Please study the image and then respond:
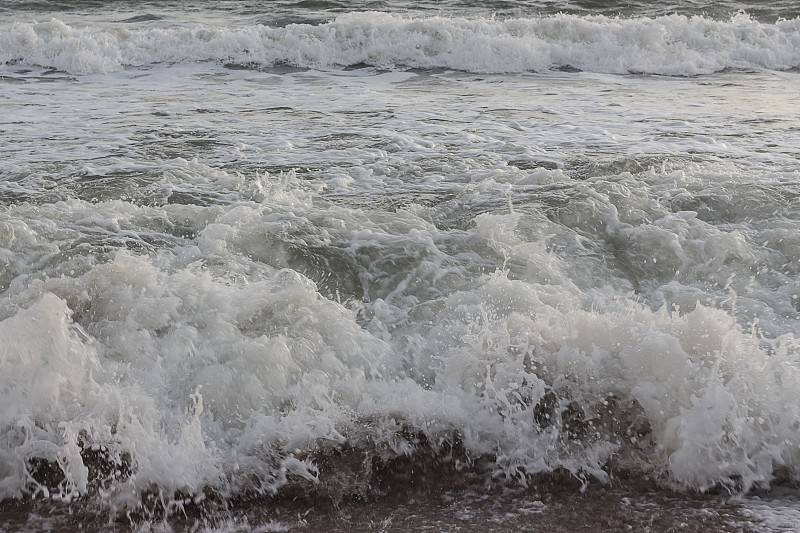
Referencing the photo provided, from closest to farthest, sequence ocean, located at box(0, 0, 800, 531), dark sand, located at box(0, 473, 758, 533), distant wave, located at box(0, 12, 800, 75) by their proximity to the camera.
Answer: dark sand, located at box(0, 473, 758, 533)
ocean, located at box(0, 0, 800, 531)
distant wave, located at box(0, 12, 800, 75)

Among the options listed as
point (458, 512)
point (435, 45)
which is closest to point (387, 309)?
point (458, 512)

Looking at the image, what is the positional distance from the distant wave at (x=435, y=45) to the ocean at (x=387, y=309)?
3.81 metres

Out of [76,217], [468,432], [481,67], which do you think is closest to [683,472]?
[468,432]

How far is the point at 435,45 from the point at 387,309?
981 centimetres

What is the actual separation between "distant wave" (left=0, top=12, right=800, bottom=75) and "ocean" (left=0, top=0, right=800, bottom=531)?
3807mm

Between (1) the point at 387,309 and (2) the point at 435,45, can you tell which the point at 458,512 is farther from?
(2) the point at 435,45

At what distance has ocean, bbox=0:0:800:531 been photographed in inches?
106

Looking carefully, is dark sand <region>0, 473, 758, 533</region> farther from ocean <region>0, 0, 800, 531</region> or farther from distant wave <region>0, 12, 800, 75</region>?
distant wave <region>0, 12, 800, 75</region>

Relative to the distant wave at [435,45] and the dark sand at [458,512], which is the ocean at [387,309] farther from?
the distant wave at [435,45]

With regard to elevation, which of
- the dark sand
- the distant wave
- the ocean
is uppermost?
the distant wave

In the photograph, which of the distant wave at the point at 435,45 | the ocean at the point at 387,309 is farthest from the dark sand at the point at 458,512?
the distant wave at the point at 435,45

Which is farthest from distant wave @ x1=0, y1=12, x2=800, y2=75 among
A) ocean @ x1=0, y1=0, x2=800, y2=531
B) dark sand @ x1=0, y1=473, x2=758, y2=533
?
dark sand @ x1=0, y1=473, x2=758, y2=533

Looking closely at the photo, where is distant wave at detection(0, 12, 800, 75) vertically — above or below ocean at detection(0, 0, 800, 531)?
above

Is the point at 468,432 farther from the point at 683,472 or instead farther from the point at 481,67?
the point at 481,67
